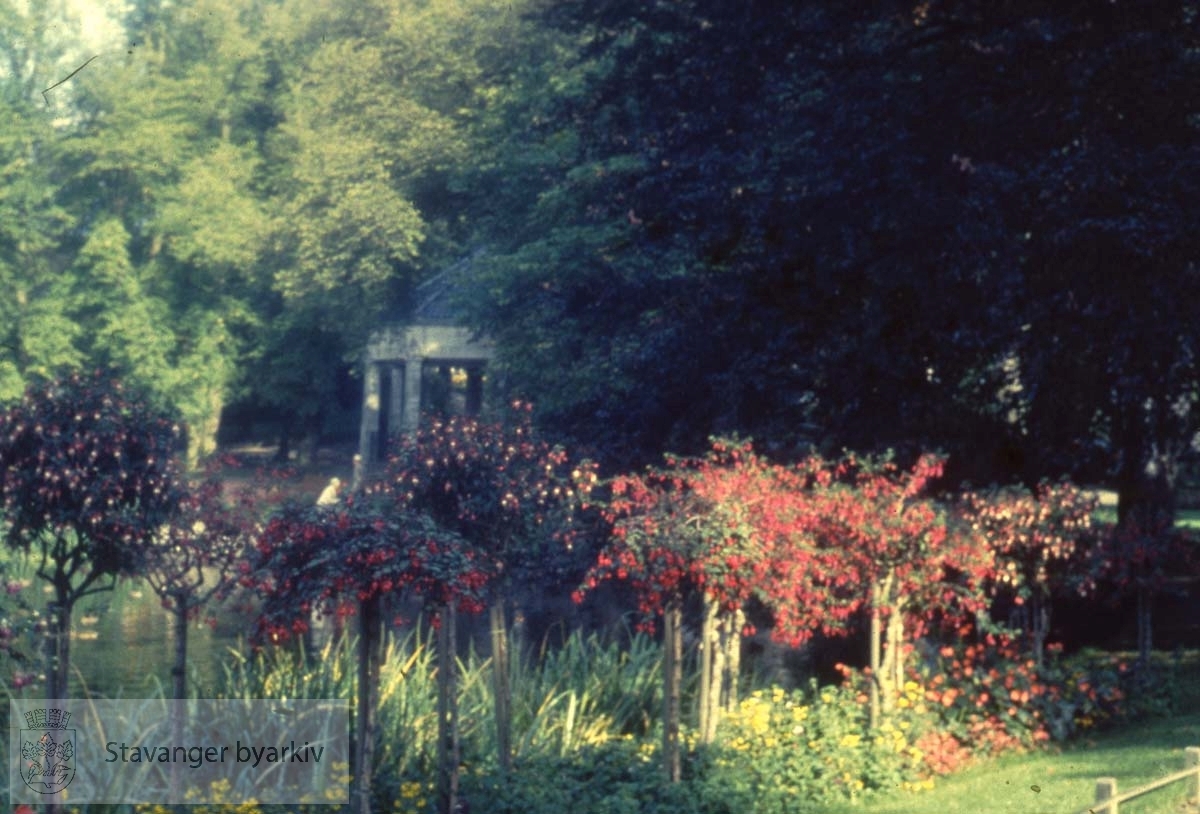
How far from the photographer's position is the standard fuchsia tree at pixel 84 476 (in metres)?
11.8

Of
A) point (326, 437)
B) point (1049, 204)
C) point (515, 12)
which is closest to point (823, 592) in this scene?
point (1049, 204)

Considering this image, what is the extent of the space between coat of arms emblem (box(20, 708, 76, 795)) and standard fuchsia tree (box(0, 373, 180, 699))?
0.41 meters

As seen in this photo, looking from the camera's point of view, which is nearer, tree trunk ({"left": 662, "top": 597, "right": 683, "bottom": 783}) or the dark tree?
tree trunk ({"left": 662, "top": 597, "right": 683, "bottom": 783})

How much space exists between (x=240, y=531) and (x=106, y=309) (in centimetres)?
3697

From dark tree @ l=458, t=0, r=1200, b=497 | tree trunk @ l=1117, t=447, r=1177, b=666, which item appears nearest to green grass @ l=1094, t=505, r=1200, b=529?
tree trunk @ l=1117, t=447, r=1177, b=666

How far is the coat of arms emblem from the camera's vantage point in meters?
10.6

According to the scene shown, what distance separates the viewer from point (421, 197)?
40406 millimetres

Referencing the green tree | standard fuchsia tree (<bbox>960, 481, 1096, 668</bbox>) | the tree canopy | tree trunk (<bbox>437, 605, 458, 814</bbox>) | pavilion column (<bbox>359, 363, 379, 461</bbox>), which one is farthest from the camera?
pavilion column (<bbox>359, 363, 379, 461</bbox>)

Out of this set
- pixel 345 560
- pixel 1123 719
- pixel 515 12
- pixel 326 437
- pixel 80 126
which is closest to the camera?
pixel 345 560

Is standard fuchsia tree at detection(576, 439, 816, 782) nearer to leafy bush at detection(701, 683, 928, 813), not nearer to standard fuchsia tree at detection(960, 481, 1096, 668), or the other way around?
leafy bush at detection(701, 683, 928, 813)

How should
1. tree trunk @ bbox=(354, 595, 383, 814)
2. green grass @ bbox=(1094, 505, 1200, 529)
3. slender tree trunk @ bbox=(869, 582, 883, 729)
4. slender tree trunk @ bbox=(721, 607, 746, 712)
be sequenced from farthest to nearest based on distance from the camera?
green grass @ bbox=(1094, 505, 1200, 529)
slender tree trunk @ bbox=(721, 607, 746, 712)
slender tree trunk @ bbox=(869, 582, 883, 729)
tree trunk @ bbox=(354, 595, 383, 814)

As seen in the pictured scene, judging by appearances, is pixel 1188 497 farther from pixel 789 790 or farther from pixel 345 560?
pixel 345 560

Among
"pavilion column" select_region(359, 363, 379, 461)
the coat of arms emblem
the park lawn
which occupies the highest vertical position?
"pavilion column" select_region(359, 363, 379, 461)

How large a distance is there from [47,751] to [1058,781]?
319 inches
